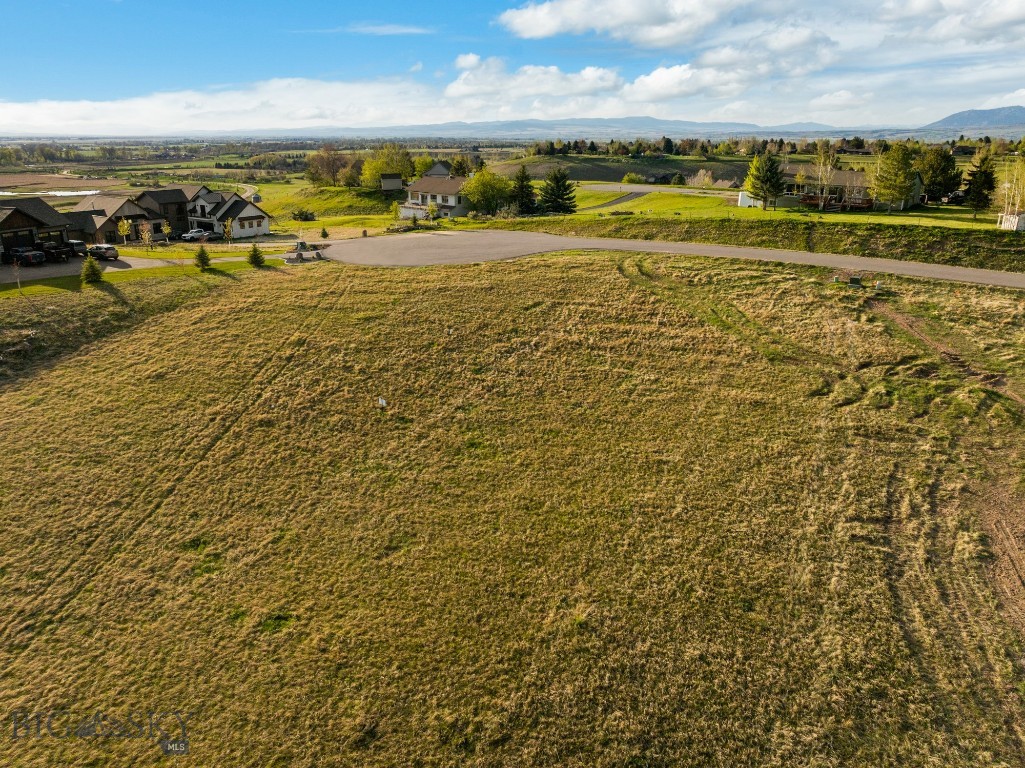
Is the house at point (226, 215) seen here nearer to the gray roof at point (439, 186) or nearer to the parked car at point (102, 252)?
the parked car at point (102, 252)

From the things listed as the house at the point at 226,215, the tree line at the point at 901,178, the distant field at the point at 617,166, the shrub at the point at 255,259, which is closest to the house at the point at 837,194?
the tree line at the point at 901,178

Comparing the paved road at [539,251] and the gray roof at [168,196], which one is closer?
the paved road at [539,251]

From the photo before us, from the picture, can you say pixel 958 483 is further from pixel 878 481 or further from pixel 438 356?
pixel 438 356

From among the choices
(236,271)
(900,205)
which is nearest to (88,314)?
(236,271)

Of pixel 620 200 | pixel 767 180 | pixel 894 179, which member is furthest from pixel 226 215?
pixel 894 179

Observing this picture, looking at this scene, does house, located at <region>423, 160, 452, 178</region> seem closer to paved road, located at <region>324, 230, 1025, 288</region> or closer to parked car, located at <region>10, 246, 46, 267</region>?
paved road, located at <region>324, 230, 1025, 288</region>

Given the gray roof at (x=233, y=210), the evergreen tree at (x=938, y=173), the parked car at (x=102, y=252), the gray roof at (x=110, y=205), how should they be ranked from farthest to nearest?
A: the gray roof at (x=233, y=210) → the evergreen tree at (x=938, y=173) → the gray roof at (x=110, y=205) → the parked car at (x=102, y=252)

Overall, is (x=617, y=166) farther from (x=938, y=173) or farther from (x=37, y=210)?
(x=37, y=210)
